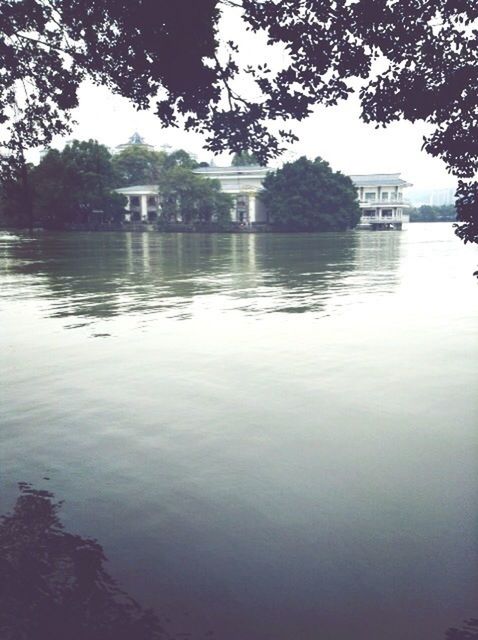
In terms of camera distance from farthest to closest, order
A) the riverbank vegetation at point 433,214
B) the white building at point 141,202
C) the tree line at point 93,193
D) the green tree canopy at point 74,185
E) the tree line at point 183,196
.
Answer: the riverbank vegetation at point 433,214 → the white building at point 141,202 → the tree line at point 183,196 → the tree line at point 93,193 → the green tree canopy at point 74,185

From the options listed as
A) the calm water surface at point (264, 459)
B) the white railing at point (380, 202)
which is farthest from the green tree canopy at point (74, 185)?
the calm water surface at point (264, 459)

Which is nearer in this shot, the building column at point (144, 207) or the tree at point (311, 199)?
the tree at point (311, 199)

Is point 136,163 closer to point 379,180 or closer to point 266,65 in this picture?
point 379,180

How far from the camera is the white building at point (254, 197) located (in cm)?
7981

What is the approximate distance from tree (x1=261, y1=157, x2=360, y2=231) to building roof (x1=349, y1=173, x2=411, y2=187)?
21690 millimetres

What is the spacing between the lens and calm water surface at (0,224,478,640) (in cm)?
342

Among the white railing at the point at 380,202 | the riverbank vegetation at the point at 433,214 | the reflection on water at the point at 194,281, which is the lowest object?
the reflection on water at the point at 194,281

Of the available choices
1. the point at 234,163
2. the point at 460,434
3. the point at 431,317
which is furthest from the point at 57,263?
the point at 234,163

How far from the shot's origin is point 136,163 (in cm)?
9675

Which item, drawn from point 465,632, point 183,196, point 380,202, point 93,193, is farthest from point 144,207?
point 465,632

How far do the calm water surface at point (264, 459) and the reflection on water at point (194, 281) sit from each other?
65.5 inches

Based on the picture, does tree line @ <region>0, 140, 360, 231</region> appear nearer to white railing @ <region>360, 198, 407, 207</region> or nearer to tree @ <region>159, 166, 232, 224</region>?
tree @ <region>159, 166, 232, 224</region>

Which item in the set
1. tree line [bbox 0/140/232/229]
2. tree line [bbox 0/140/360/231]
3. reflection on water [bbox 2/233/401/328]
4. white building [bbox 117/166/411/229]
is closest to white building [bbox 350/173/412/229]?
white building [bbox 117/166/411/229]

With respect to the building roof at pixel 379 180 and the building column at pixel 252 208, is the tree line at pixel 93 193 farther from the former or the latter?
the building roof at pixel 379 180
